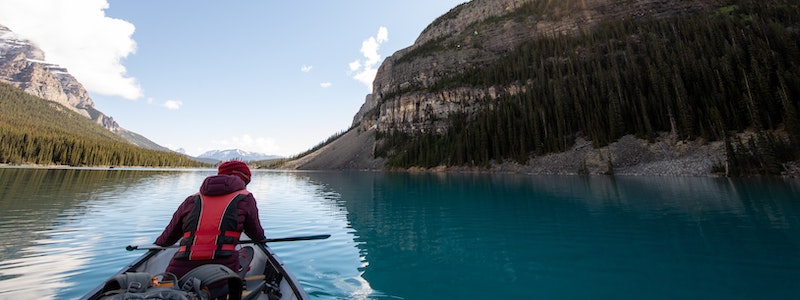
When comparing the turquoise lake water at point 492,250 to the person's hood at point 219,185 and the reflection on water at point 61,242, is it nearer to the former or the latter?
the reflection on water at point 61,242

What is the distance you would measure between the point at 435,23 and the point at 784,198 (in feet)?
521

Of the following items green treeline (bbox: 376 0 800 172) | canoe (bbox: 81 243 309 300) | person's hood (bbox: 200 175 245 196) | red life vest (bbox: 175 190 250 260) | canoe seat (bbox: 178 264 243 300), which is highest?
green treeline (bbox: 376 0 800 172)

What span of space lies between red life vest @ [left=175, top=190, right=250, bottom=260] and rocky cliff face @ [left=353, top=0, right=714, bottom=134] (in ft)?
325

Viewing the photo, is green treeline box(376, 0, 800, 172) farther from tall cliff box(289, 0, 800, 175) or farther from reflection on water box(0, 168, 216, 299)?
reflection on water box(0, 168, 216, 299)

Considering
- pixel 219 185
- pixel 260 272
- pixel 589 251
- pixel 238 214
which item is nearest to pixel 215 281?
pixel 238 214

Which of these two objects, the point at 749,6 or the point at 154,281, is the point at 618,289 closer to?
the point at 154,281

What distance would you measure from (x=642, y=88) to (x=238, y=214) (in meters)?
80.3

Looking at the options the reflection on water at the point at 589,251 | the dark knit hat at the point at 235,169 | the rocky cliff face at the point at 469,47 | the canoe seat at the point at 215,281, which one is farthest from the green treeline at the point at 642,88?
the canoe seat at the point at 215,281

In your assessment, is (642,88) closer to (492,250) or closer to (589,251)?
(589,251)

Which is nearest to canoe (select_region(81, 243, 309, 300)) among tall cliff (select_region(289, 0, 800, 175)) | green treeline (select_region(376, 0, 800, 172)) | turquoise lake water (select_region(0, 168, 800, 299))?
turquoise lake water (select_region(0, 168, 800, 299))

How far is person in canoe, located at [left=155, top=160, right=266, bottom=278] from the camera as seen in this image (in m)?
3.87

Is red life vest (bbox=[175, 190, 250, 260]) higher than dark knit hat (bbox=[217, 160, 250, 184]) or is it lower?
lower

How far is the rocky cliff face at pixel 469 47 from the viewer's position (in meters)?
→ 102

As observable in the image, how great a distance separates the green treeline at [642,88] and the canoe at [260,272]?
49787 millimetres
